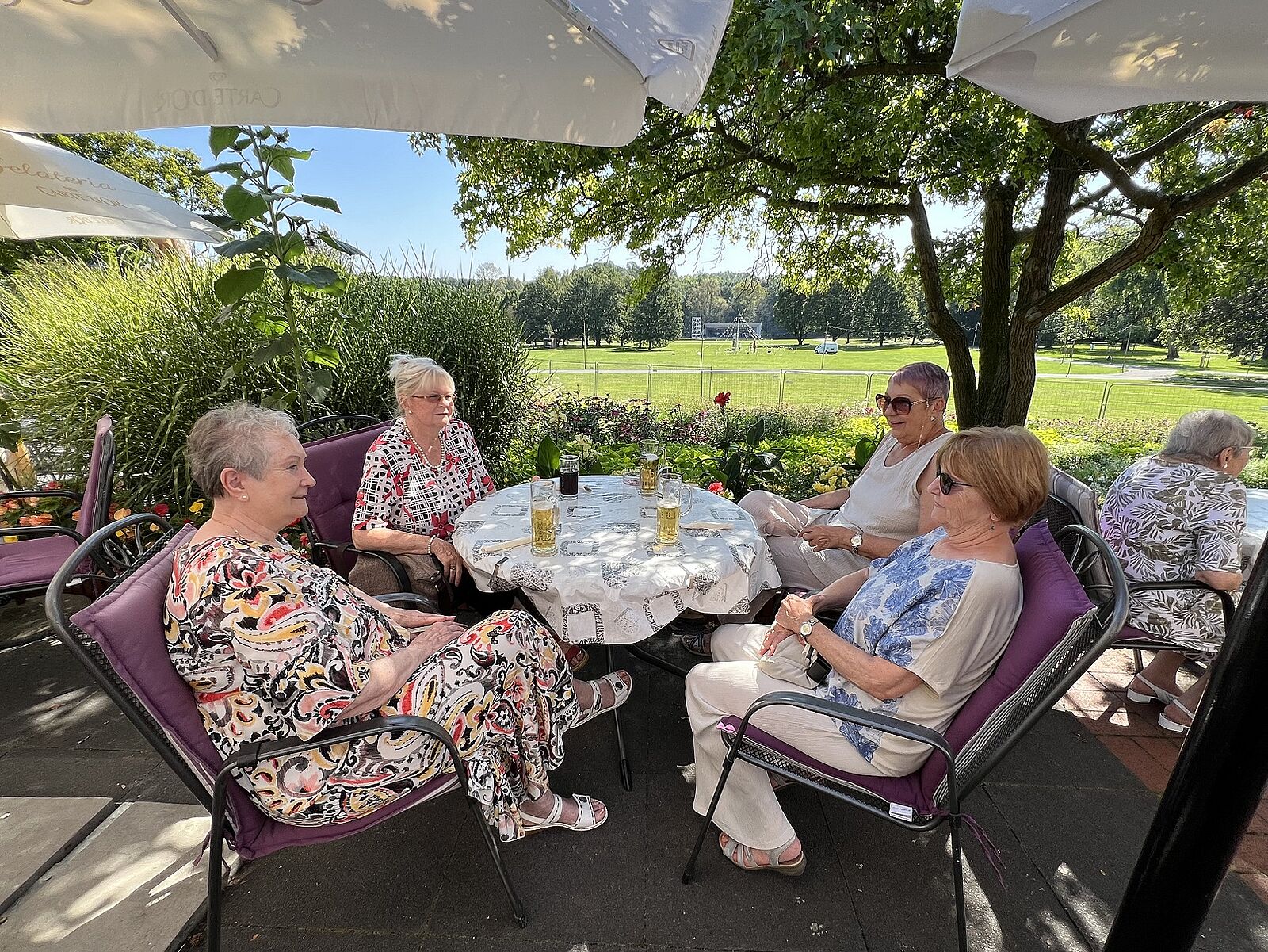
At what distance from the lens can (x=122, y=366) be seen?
13.7 feet

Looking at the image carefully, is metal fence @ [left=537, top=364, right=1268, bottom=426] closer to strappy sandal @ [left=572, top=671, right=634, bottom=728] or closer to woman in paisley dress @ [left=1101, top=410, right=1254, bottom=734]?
woman in paisley dress @ [left=1101, top=410, right=1254, bottom=734]

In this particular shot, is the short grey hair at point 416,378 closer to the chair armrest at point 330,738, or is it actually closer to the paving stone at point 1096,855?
the chair armrest at point 330,738

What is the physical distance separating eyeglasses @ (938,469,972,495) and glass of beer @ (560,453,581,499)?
1.48m

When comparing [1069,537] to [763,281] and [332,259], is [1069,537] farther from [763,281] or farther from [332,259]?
[763,281]

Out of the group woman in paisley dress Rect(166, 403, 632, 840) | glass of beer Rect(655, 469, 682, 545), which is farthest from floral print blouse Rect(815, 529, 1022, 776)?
woman in paisley dress Rect(166, 403, 632, 840)

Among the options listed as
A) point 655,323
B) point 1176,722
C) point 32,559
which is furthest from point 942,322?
point 655,323

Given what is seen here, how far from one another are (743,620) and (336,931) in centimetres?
186

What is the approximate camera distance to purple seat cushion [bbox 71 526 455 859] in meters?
1.25

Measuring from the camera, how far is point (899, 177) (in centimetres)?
668

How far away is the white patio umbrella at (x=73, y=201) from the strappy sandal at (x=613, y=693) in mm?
3553

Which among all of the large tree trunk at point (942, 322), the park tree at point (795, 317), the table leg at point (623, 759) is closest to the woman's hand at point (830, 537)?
the table leg at point (623, 759)

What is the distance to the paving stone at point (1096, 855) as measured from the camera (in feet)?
5.55

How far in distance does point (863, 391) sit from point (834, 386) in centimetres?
220

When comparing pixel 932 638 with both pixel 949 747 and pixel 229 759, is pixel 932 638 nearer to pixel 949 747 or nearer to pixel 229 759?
pixel 949 747
